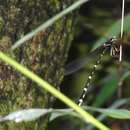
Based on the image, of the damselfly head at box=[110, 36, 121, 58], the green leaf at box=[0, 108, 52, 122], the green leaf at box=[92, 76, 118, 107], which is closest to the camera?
the green leaf at box=[0, 108, 52, 122]

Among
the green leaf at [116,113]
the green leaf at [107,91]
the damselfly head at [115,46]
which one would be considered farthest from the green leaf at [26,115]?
the green leaf at [107,91]

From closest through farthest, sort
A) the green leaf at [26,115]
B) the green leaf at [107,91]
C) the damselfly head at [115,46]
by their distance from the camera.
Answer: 1. the green leaf at [26,115]
2. the damselfly head at [115,46]
3. the green leaf at [107,91]

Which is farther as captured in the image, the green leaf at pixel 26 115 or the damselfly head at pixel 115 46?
the damselfly head at pixel 115 46

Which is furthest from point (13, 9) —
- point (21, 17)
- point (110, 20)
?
point (110, 20)

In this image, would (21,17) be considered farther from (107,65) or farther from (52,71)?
(107,65)

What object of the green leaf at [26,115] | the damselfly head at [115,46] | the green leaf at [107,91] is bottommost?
the green leaf at [107,91]

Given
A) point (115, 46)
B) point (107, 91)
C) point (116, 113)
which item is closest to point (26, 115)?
point (116, 113)

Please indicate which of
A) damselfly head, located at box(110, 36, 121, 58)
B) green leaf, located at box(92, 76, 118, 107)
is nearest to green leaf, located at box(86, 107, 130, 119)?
damselfly head, located at box(110, 36, 121, 58)

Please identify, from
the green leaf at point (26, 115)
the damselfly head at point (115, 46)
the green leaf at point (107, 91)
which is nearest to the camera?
the green leaf at point (26, 115)

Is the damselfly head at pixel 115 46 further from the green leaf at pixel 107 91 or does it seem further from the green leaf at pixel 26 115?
the green leaf at pixel 107 91

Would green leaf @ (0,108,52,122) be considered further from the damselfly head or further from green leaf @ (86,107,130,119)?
the damselfly head

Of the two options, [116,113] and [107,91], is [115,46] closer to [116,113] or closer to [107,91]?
[116,113]
